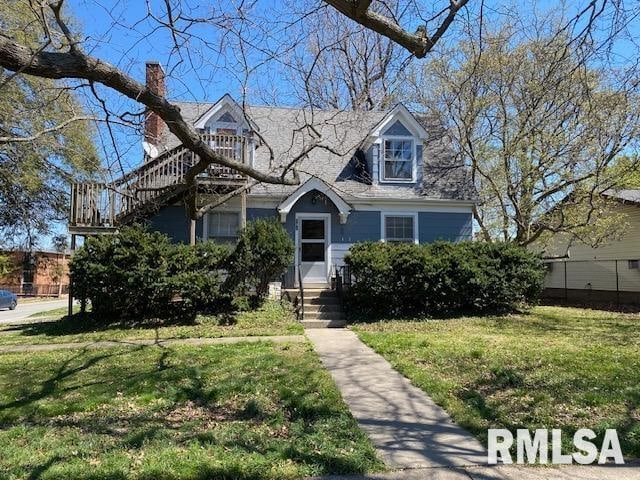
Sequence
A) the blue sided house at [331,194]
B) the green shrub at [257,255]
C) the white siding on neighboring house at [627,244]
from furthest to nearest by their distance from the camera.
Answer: the white siding on neighboring house at [627,244], the blue sided house at [331,194], the green shrub at [257,255]

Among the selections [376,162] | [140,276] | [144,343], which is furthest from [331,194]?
[144,343]

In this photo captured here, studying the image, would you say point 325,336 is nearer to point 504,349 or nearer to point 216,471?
point 504,349

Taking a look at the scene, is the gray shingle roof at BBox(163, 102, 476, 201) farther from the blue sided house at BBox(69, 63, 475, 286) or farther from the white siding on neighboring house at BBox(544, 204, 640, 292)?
the white siding on neighboring house at BBox(544, 204, 640, 292)

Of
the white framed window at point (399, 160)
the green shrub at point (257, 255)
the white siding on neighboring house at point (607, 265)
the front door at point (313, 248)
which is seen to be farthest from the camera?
the white siding on neighboring house at point (607, 265)

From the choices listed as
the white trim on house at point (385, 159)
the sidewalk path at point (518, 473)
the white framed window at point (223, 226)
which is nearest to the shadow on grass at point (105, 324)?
the white framed window at point (223, 226)

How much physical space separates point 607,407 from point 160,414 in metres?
4.79

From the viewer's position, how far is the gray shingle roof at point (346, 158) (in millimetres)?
15938

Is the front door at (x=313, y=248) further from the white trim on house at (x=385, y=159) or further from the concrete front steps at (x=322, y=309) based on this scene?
the white trim on house at (x=385, y=159)

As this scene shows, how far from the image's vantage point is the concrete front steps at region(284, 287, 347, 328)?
469 inches

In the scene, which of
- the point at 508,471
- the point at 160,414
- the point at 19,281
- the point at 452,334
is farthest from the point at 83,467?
the point at 19,281

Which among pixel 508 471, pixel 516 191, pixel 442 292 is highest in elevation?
pixel 516 191

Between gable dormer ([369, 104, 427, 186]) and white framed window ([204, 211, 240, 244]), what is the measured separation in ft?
15.9

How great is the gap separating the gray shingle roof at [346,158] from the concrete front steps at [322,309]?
133 inches

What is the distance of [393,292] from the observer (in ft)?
40.3
